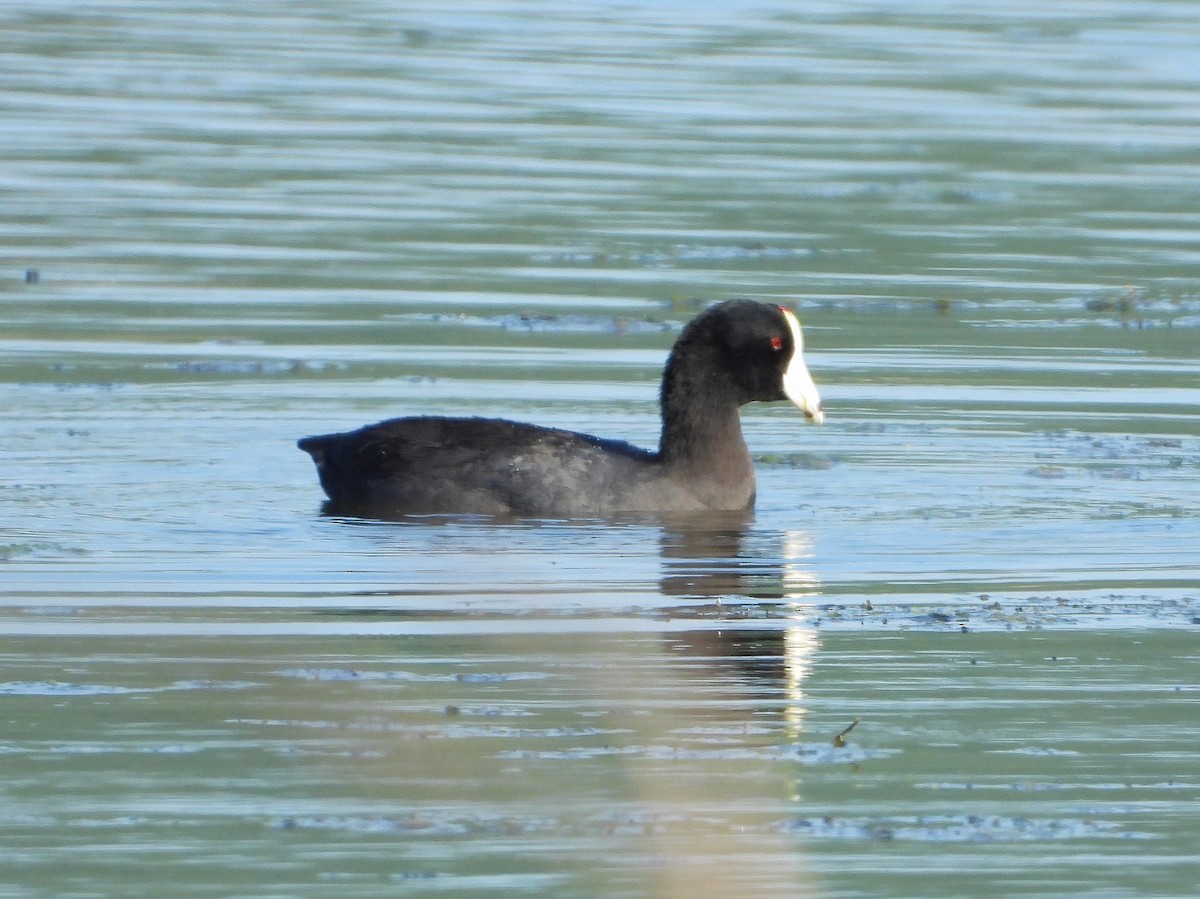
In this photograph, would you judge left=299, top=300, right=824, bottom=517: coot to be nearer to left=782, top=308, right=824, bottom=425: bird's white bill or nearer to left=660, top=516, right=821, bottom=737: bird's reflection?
left=782, top=308, right=824, bottom=425: bird's white bill

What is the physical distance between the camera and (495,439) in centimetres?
1110

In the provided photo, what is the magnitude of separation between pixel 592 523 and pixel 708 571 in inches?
43.5

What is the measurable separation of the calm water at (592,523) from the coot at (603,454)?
299 millimetres

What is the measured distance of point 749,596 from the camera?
9.39 metres

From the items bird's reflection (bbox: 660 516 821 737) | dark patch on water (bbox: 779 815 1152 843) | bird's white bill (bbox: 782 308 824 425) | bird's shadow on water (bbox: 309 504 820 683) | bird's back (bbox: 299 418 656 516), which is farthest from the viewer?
bird's white bill (bbox: 782 308 824 425)

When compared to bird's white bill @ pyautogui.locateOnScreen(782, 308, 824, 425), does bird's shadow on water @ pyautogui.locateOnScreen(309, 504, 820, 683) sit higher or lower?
lower

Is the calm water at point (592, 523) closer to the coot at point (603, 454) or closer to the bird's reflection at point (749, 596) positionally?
the bird's reflection at point (749, 596)

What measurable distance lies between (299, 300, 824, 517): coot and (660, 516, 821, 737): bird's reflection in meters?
0.31

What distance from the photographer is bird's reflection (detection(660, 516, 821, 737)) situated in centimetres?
807

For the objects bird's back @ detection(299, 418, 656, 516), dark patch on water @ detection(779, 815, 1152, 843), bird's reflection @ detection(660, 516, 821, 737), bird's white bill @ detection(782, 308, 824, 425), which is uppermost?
bird's white bill @ detection(782, 308, 824, 425)

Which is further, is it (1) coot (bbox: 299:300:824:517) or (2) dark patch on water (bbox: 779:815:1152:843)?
(1) coot (bbox: 299:300:824:517)

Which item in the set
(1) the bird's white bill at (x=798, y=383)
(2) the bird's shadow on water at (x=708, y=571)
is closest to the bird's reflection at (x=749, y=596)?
(2) the bird's shadow on water at (x=708, y=571)

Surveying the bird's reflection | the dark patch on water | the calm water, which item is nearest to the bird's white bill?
the calm water

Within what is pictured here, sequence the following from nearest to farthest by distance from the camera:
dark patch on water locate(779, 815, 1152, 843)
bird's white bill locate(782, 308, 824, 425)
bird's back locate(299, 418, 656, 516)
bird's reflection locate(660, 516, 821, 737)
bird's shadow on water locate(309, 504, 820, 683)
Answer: dark patch on water locate(779, 815, 1152, 843)
bird's reflection locate(660, 516, 821, 737)
bird's shadow on water locate(309, 504, 820, 683)
bird's back locate(299, 418, 656, 516)
bird's white bill locate(782, 308, 824, 425)
